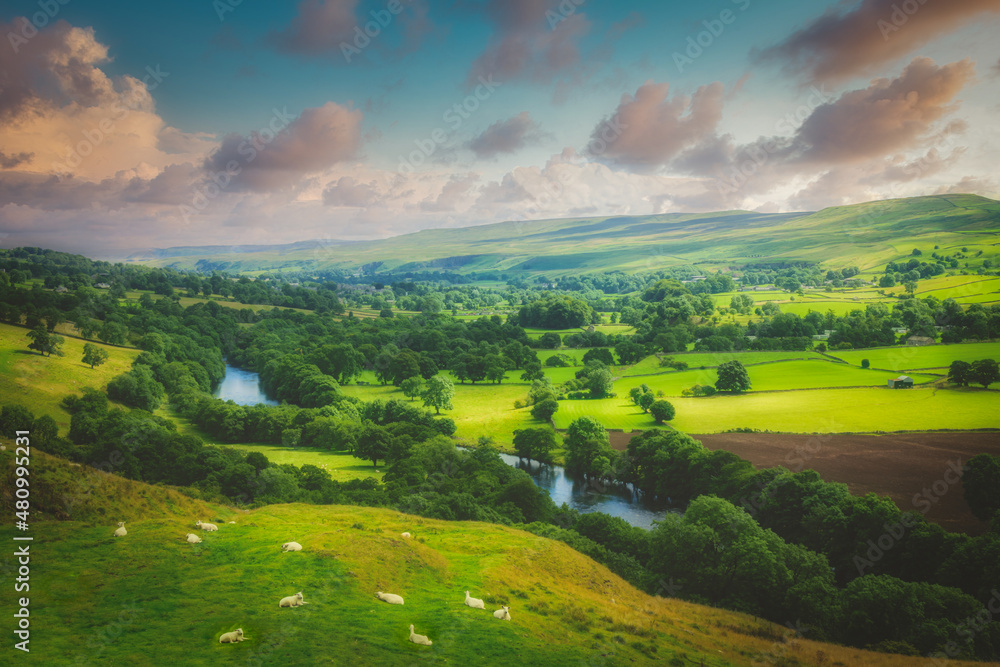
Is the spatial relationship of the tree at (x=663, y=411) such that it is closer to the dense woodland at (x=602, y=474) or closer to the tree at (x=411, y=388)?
the dense woodland at (x=602, y=474)

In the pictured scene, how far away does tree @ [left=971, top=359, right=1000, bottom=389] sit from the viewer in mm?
64562

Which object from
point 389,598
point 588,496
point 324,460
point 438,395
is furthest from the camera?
point 438,395

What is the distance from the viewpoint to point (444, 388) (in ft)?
281

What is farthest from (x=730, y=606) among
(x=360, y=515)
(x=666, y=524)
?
(x=360, y=515)

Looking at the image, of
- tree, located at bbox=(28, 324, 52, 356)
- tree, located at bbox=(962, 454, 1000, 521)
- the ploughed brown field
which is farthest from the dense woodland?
tree, located at bbox=(28, 324, 52, 356)

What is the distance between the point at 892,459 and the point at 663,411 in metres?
26.8

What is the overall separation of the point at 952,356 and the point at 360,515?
89663 mm

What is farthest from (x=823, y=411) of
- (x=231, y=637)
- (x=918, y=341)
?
(x=231, y=637)

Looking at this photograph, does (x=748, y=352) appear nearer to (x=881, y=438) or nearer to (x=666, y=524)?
(x=881, y=438)

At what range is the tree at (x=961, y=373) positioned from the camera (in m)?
66.6

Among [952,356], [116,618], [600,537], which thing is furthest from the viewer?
[952,356]

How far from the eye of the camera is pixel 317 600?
1777 centimetres

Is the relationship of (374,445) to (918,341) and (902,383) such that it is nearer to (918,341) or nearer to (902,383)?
(902,383)

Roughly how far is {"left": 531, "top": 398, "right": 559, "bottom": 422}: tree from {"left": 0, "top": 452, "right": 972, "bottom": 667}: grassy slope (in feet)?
160
